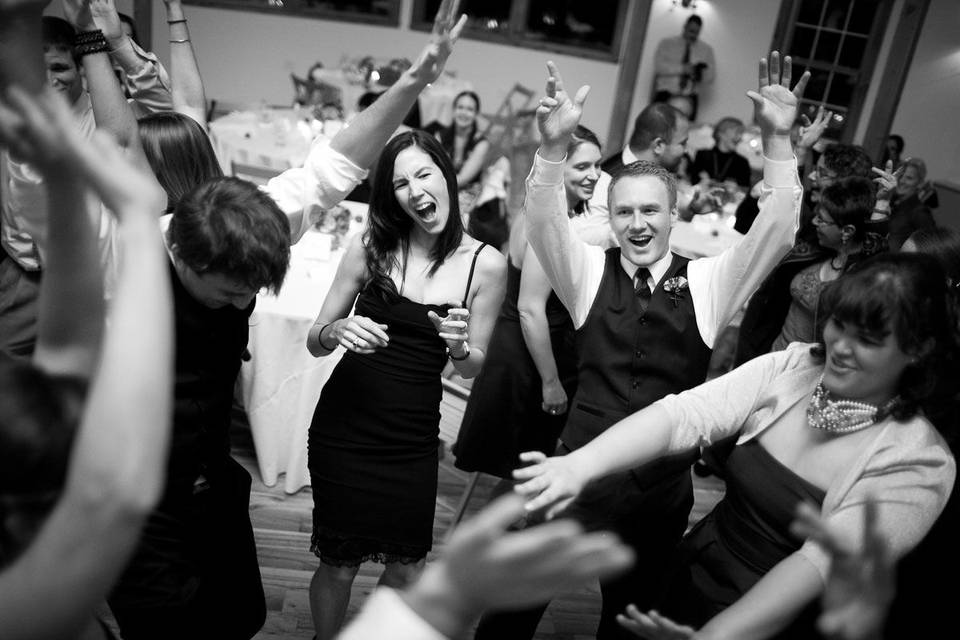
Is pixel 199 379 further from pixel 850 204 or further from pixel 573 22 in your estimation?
pixel 573 22

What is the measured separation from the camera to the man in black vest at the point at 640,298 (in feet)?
5.25

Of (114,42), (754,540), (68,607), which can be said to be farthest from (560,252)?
(114,42)

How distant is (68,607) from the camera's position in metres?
0.67

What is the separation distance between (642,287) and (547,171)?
0.38m

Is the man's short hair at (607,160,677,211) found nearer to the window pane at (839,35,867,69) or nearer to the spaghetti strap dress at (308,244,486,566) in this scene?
the spaghetti strap dress at (308,244,486,566)

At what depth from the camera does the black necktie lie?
1726 millimetres

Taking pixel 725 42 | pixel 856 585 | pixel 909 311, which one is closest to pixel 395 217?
pixel 909 311

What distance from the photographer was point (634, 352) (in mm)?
1704

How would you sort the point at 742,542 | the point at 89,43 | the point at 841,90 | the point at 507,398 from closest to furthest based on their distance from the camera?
the point at 742,542 < the point at 89,43 < the point at 507,398 < the point at 841,90

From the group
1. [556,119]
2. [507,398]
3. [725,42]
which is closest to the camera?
[556,119]

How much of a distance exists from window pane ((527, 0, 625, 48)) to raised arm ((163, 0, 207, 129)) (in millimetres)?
6384

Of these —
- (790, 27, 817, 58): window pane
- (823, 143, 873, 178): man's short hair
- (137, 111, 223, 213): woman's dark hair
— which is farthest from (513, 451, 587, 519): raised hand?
(790, 27, 817, 58): window pane

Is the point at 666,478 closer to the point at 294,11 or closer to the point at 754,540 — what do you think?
the point at 754,540

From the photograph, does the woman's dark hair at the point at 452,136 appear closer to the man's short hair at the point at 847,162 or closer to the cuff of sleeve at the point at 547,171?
the man's short hair at the point at 847,162
